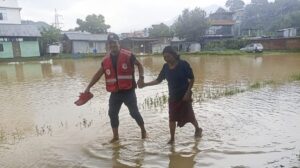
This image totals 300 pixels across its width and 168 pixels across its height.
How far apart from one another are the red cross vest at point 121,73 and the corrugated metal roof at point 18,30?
1707 inches

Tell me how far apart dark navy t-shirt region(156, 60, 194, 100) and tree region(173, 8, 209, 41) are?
49.6 m

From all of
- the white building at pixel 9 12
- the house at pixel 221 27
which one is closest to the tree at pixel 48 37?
the white building at pixel 9 12

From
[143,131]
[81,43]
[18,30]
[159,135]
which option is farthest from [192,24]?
[143,131]

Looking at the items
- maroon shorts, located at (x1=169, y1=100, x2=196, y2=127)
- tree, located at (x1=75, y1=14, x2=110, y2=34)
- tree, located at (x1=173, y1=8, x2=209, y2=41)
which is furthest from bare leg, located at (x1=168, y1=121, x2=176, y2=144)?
tree, located at (x1=75, y1=14, x2=110, y2=34)

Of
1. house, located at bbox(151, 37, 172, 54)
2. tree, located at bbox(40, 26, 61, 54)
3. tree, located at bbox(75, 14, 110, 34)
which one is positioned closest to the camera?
tree, located at bbox(40, 26, 61, 54)

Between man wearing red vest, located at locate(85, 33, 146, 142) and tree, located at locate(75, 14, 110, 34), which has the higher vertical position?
tree, located at locate(75, 14, 110, 34)

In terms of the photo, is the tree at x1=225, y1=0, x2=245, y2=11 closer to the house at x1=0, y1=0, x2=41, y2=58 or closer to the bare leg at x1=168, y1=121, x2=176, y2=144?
the house at x1=0, y1=0, x2=41, y2=58

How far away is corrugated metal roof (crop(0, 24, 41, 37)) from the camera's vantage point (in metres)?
45.6

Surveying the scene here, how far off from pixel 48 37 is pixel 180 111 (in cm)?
4823

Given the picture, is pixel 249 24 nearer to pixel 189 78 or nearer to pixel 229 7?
pixel 229 7

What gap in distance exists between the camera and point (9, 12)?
55.0 meters

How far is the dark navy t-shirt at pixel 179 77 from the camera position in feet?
18.1

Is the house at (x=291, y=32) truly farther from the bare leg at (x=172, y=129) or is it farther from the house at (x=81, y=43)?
the bare leg at (x=172, y=129)

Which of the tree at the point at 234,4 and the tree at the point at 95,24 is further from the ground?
the tree at the point at 234,4
